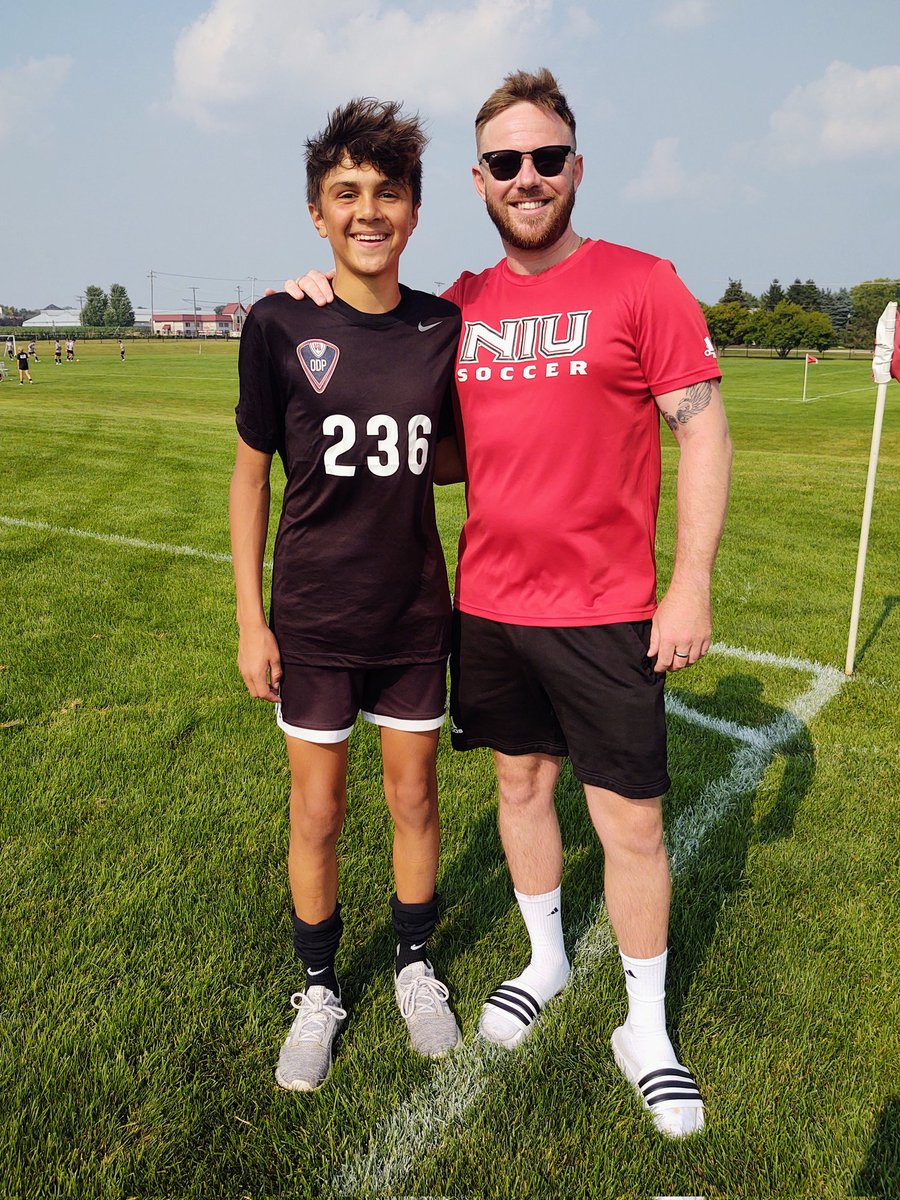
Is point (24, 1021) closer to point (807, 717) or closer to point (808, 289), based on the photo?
point (807, 717)

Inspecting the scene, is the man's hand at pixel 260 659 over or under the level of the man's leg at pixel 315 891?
over

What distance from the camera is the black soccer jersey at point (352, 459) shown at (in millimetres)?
2236

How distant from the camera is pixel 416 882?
264cm

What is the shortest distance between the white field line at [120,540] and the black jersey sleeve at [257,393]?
204 inches

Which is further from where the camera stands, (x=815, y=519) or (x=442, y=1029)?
(x=815, y=519)

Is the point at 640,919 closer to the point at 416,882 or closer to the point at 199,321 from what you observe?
the point at 416,882

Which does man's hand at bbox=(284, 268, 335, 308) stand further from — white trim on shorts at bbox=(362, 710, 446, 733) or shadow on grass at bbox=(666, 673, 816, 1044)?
shadow on grass at bbox=(666, 673, 816, 1044)

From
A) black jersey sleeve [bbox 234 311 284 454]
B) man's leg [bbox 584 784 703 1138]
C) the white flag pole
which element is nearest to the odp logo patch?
black jersey sleeve [bbox 234 311 284 454]

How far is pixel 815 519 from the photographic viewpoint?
9922mm

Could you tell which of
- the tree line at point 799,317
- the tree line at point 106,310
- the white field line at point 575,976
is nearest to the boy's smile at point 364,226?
the white field line at point 575,976

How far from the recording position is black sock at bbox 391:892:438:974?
2643mm

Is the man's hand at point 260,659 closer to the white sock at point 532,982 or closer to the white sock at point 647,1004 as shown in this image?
the white sock at point 532,982

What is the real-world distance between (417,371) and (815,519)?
348 inches

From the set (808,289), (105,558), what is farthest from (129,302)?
(105,558)
